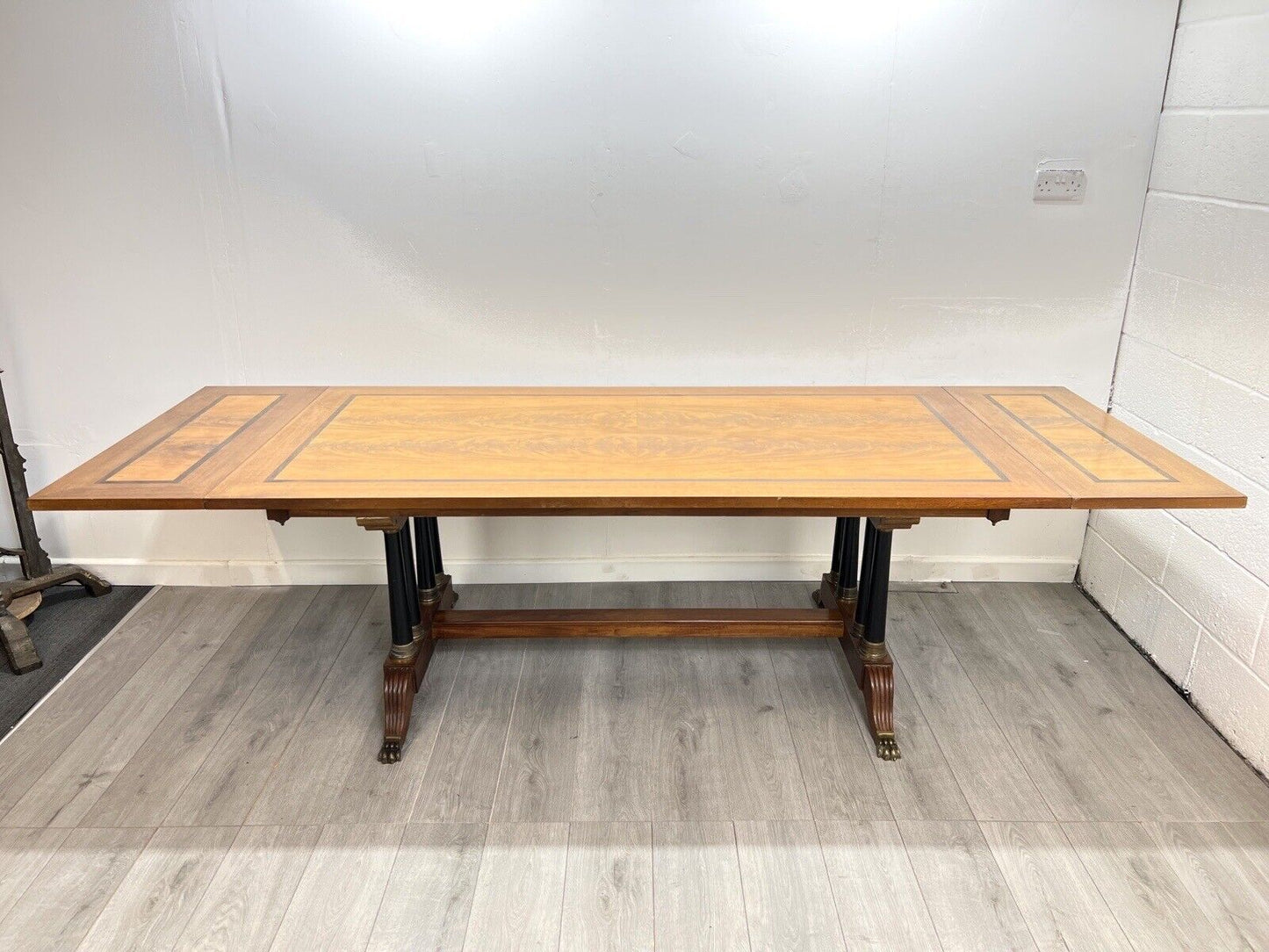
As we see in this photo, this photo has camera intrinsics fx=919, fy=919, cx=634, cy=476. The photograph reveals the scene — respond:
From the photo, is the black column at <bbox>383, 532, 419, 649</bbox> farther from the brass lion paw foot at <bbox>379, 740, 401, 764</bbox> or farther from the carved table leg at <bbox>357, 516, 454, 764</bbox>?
the brass lion paw foot at <bbox>379, 740, 401, 764</bbox>

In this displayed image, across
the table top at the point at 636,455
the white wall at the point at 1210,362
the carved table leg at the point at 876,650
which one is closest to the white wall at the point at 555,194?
the white wall at the point at 1210,362

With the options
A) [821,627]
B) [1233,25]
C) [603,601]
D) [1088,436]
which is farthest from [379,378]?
[1233,25]

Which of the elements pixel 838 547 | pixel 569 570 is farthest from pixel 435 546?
pixel 838 547

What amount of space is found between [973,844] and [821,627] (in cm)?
70

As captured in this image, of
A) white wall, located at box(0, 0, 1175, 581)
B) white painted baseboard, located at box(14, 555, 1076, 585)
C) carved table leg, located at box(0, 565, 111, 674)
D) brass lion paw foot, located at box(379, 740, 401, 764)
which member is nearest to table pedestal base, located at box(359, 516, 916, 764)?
brass lion paw foot, located at box(379, 740, 401, 764)

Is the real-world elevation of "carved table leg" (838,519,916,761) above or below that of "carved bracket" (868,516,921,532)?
below

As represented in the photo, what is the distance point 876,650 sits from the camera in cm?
232

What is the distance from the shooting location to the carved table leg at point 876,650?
7.30 feet

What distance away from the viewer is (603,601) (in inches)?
116

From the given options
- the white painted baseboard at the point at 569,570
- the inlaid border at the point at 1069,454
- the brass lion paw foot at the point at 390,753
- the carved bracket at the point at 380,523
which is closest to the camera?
the inlaid border at the point at 1069,454

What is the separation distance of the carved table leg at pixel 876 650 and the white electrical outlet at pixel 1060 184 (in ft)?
3.75

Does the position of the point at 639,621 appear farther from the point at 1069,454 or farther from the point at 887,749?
the point at 1069,454

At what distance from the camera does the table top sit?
6.02 feet

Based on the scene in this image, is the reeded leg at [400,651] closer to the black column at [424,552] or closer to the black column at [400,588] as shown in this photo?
the black column at [400,588]
